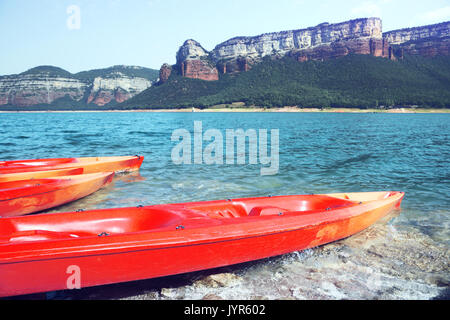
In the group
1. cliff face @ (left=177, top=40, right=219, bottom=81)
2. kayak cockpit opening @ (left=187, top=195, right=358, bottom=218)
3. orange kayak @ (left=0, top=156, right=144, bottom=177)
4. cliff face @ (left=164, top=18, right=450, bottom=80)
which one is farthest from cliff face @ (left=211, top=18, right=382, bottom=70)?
kayak cockpit opening @ (left=187, top=195, right=358, bottom=218)

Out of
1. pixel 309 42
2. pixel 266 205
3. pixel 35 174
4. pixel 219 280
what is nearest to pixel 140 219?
pixel 219 280

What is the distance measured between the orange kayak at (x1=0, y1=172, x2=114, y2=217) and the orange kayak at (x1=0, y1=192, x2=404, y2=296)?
2.62m

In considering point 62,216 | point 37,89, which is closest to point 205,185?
point 62,216

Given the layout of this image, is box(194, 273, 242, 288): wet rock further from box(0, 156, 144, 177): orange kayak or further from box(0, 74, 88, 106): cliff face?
box(0, 74, 88, 106): cliff face

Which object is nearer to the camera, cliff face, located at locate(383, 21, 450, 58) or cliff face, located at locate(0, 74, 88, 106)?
cliff face, located at locate(383, 21, 450, 58)

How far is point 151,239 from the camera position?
391cm

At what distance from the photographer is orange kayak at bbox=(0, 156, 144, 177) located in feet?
29.9

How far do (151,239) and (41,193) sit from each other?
181 inches

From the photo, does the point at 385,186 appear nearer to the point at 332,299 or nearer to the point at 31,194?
the point at 332,299

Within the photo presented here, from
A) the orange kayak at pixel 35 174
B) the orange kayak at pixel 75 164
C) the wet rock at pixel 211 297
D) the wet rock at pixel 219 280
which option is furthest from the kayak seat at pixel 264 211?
the orange kayak at pixel 75 164

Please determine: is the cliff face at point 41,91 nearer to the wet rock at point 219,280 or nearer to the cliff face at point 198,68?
the cliff face at point 198,68

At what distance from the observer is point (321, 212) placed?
5.32m

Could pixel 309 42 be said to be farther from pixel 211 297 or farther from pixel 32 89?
pixel 211 297

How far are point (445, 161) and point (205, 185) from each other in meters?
12.2
